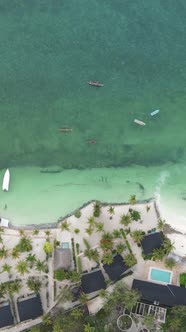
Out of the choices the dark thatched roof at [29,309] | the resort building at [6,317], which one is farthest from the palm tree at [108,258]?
the resort building at [6,317]

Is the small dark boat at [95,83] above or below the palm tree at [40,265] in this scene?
above

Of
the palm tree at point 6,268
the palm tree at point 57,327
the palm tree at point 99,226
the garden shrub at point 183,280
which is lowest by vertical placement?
the palm tree at point 57,327

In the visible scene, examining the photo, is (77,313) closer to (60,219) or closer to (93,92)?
(60,219)

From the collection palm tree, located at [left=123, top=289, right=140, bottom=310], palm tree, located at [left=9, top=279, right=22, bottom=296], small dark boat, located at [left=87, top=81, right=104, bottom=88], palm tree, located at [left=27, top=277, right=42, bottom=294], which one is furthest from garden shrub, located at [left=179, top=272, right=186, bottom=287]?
small dark boat, located at [left=87, top=81, right=104, bottom=88]

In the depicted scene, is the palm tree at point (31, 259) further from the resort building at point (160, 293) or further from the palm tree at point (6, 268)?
the resort building at point (160, 293)

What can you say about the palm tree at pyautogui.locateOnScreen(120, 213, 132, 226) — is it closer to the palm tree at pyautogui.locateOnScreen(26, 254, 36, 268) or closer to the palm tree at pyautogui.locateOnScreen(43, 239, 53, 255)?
the palm tree at pyautogui.locateOnScreen(43, 239, 53, 255)

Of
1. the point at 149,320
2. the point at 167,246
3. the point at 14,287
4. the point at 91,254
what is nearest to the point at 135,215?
the point at 167,246
